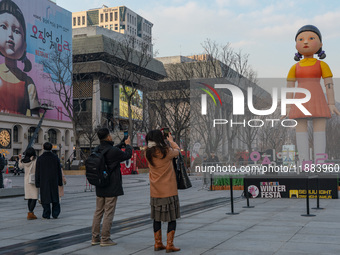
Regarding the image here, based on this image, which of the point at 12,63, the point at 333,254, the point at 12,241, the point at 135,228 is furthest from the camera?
the point at 12,63

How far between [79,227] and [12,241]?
5.82ft

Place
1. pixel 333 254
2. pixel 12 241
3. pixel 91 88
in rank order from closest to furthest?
pixel 333 254
pixel 12 241
pixel 91 88

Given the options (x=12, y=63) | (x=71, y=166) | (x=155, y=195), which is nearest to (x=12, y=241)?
(x=155, y=195)

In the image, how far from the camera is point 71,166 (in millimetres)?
47406

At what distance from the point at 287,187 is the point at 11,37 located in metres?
49.1

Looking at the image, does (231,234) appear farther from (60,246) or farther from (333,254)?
(60,246)

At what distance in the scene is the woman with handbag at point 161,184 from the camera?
6.85 meters

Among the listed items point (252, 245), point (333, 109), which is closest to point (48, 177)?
point (252, 245)

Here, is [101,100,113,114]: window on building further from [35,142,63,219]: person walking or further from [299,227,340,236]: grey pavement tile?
[299,227,340,236]: grey pavement tile

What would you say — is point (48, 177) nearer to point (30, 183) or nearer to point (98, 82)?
point (30, 183)

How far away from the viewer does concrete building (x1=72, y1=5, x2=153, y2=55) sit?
168 m

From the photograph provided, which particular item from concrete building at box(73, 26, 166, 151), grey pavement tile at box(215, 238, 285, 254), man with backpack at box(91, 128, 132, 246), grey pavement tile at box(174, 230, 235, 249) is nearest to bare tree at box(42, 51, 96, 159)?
concrete building at box(73, 26, 166, 151)

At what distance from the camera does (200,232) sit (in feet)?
28.2

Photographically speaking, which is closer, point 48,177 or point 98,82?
point 48,177
